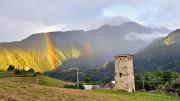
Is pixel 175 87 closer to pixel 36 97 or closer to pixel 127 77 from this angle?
pixel 127 77

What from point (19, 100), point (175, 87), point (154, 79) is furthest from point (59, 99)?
Result: point (154, 79)

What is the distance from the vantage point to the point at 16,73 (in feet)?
314

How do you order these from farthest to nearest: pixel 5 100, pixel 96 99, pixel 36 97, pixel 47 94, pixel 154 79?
pixel 154 79 < pixel 96 99 < pixel 47 94 < pixel 36 97 < pixel 5 100

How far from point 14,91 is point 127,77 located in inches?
899

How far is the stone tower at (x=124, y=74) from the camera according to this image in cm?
4984

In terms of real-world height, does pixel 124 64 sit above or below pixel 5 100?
above

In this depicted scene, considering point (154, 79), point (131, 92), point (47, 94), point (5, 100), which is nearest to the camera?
point (5, 100)

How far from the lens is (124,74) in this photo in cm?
5022

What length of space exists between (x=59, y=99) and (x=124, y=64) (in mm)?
22363

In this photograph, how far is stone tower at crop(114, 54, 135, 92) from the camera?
49.8 m

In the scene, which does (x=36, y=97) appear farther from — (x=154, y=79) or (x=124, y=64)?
(x=154, y=79)

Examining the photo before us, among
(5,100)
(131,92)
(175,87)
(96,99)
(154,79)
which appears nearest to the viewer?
(5,100)

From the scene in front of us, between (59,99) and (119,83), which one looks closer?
(59,99)

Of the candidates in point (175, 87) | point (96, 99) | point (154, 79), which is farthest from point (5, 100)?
point (154, 79)
